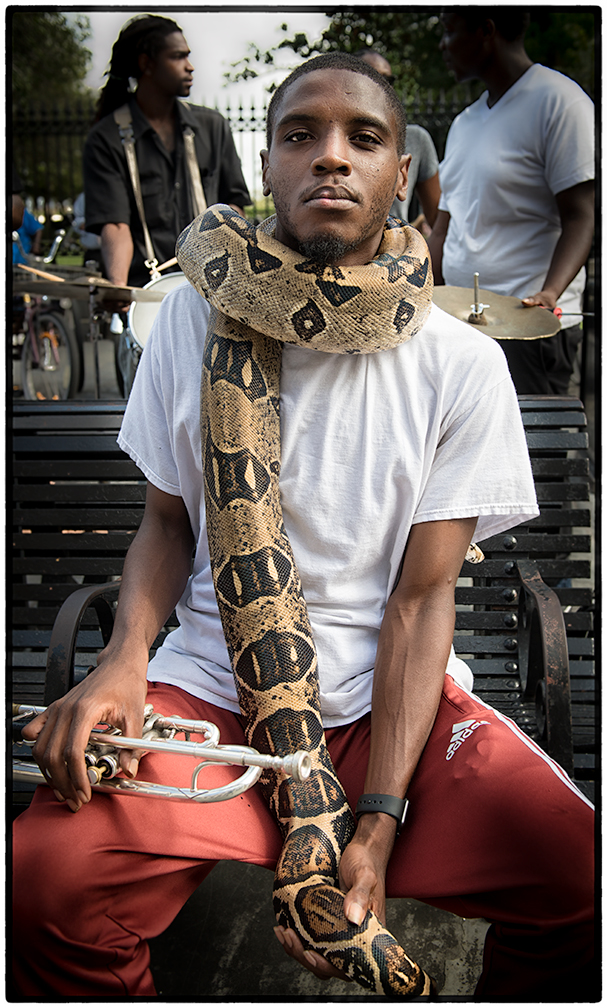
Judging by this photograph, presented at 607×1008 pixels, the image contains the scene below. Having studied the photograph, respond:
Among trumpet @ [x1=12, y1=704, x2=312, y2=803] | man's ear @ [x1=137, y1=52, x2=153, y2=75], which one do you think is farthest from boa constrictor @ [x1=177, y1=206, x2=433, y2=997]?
man's ear @ [x1=137, y1=52, x2=153, y2=75]

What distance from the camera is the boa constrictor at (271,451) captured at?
2027 millimetres

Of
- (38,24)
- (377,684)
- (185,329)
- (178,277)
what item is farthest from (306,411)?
(38,24)

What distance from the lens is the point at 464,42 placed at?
194 inches

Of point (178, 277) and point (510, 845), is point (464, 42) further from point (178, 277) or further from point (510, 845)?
point (510, 845)

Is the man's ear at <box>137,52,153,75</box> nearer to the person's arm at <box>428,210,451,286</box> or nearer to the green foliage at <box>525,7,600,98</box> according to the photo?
the person's arm at <box>428,210,451,286</box>

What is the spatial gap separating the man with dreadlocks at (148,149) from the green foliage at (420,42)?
20.5 feet

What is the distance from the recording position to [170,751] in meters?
1.76

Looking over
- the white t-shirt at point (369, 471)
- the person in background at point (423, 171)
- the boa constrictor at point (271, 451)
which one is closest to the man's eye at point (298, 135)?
the boa constrictor at point (271, 451)

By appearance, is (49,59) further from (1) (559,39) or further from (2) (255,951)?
(2) (255,951)

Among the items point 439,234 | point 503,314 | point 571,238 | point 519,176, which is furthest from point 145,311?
point 571,238

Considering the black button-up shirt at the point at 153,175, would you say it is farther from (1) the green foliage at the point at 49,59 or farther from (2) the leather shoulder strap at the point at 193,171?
(1) the green foliage at the point at 49,59

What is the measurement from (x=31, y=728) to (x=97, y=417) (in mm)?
2089

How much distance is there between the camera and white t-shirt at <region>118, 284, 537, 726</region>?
2.18 meters

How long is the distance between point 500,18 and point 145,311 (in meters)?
2.86
